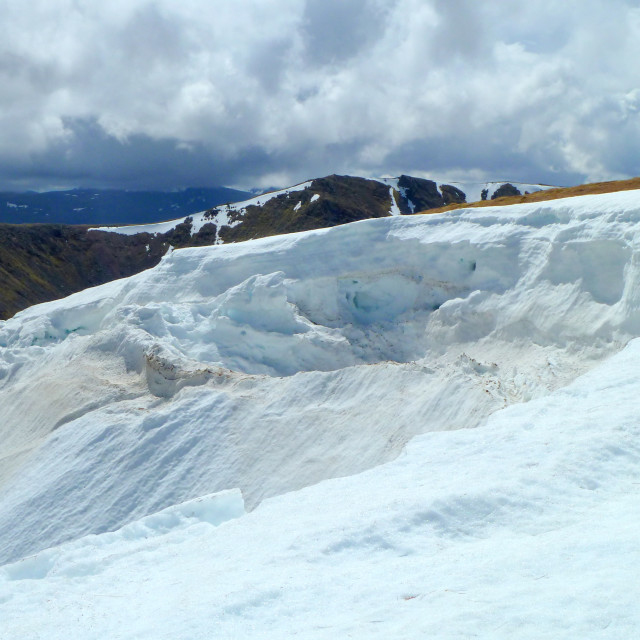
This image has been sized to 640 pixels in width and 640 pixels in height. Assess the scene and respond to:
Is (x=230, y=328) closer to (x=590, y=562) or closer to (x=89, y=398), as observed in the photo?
(x=89, y=398)

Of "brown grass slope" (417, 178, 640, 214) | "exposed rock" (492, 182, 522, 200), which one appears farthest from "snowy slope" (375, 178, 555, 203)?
"brown grass slope" (417, 178, 640, 214)

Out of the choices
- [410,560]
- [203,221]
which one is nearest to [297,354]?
[410,560]

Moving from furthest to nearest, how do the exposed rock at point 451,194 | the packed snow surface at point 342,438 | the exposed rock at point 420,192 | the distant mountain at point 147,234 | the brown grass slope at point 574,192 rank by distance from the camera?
the exposed rock at point 451,194 < the exposed rock at point 420,192 < the distant mountain at point 147,234 < the brown grass slope at point 574,192 < the packed snow surface at point 342,438

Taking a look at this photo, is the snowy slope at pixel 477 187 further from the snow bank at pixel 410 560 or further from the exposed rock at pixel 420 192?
the snow bank at pixel 410 560

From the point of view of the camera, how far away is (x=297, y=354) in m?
18.0

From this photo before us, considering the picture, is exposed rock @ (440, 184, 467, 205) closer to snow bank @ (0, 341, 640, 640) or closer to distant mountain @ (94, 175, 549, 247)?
distant mountain @ (94, 175, 549, 247)

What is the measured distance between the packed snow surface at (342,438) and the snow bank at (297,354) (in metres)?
0.06

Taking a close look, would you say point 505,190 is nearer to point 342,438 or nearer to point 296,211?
point 296,211

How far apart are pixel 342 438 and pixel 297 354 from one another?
16.3ft

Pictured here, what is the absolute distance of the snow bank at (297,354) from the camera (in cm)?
1332

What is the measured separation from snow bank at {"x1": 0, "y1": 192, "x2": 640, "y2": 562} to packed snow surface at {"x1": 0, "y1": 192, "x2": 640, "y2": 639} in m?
0.06

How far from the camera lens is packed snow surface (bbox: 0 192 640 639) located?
19.7 ft

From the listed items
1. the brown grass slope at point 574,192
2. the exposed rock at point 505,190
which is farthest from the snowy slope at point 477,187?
the brown grass slope at point 574,192

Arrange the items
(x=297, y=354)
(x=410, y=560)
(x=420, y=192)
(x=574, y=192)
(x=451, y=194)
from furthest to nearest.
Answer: (x=451, y=194) → (x=420, y=192) → (x=574, y=192) → (x=297, y=354) → (x=410, y=560)
